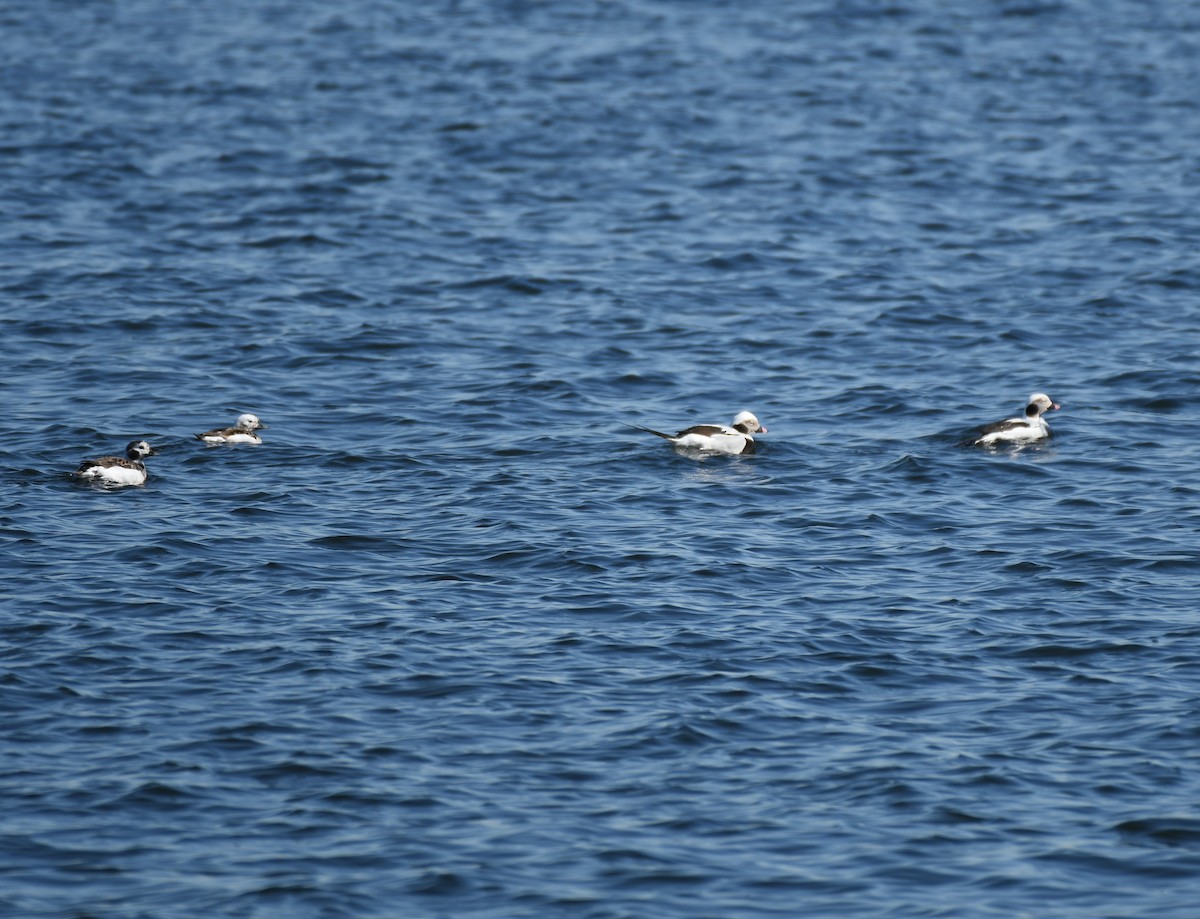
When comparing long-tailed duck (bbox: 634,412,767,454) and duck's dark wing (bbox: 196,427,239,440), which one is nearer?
duck's dark wing (bbox: 196,427,239,440)

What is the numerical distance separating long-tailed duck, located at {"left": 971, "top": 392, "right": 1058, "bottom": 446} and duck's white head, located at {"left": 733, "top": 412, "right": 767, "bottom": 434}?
286 cm

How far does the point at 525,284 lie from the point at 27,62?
71.3 ft

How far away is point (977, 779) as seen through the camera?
14398 millimetres

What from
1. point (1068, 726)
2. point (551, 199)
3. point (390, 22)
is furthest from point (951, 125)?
point (1068, 726)

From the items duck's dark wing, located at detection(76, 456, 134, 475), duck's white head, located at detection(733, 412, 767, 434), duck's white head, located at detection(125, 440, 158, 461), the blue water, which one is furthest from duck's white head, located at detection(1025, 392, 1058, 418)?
duck's dark wing, located at detection(76, 456, 134, 475)

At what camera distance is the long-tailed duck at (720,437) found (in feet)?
75.3

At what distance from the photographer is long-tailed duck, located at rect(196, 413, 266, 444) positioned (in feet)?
74.0

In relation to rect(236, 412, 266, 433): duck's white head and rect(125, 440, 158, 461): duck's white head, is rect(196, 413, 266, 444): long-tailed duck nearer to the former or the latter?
rect(236, 412, 266, 433): duck's white head

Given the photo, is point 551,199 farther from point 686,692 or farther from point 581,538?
point 686,692

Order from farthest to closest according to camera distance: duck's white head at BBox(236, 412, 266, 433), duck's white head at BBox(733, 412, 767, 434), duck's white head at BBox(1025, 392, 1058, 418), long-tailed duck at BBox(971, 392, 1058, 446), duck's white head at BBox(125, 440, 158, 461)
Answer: duck's white head at BBox(1025, 392, 1058, 418)
duck's white head at BBox(733, 412, 767, 434)
long-tailed duck at BBox(971, 392, 1058, 446)
duck's white head at BBox(236, 412, 266, 433)
duck's white head at BBox(125, 440, 158, 461)

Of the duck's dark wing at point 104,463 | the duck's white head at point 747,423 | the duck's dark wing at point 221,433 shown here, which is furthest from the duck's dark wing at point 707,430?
the duck's dark wing at point 104,463

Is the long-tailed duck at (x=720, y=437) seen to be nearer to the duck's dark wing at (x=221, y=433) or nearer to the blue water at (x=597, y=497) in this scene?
the blue water at (x=597, y=497)

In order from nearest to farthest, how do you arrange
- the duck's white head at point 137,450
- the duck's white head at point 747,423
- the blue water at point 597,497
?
the blue water at point 597,497, the duck's white head at point 137,450, the duck's white head at point 747,423

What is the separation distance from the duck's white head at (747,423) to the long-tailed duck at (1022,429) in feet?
9.38
